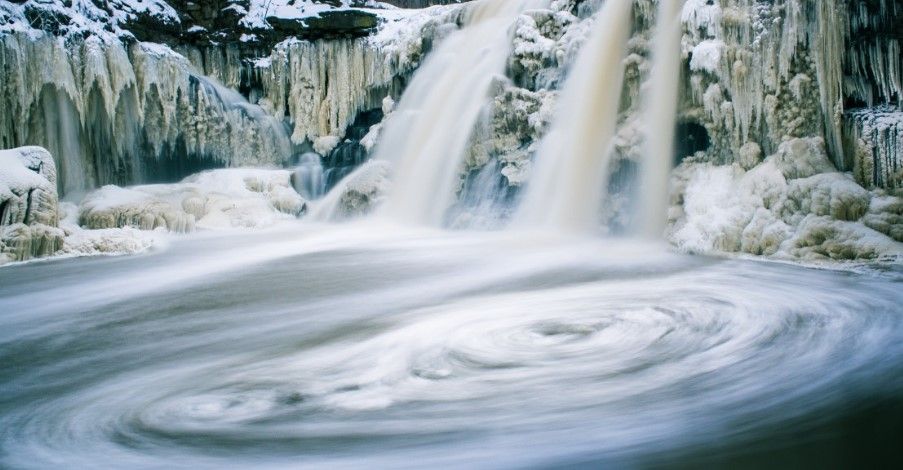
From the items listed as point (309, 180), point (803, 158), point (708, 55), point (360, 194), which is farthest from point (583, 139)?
point (309, 180)

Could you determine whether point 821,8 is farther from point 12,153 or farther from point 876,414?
point 12,153

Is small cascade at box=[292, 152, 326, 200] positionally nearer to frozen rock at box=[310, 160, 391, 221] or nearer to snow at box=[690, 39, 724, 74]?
frozen rock at box=[310, 160, 391, 221]

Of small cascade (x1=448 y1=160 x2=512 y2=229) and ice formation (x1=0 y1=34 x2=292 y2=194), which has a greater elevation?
ice formation (x1=0 y1=34 x2=292 y2=194)

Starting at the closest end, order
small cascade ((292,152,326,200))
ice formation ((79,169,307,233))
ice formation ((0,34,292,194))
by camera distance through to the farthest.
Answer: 1. ice formation ((79,169,307,233))
2. ice formation ((0,34,292,194))
3. small cascade ((292,152,326,200))

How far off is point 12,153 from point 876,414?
30.8ft

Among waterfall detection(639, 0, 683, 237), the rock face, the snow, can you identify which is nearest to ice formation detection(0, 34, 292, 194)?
the rock face

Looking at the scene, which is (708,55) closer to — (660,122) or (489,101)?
(660,122)

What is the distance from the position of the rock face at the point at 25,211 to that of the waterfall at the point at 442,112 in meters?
4.39

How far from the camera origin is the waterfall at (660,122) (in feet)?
25.3

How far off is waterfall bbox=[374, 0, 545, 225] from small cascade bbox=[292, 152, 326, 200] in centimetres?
164

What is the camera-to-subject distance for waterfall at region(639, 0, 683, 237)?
25.3 ft

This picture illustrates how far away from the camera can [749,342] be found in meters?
3.83

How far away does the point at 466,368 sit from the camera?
366cm

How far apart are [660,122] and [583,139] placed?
1005 mm
